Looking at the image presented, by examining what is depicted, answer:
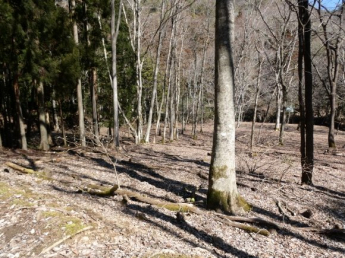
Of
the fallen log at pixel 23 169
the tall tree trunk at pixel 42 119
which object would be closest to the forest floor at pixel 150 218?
the fallen log at pixel 23 169

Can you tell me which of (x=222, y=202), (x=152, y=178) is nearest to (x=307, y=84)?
(x=222, y=202)

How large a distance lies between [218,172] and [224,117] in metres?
0.93

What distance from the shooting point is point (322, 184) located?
7.20 meters

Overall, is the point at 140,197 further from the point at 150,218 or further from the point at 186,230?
the point at 186,230

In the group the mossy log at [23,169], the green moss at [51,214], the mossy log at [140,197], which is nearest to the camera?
the green moss at [51,214]

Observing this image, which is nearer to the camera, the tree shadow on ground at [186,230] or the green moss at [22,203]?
the tree shadow on ground at [186,230]

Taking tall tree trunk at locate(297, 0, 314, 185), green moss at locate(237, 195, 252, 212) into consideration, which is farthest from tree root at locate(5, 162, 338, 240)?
tall tree trunk at locate(297, 0, 314, 185)

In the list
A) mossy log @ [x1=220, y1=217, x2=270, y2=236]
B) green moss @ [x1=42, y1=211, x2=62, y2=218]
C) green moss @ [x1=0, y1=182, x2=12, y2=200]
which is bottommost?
mossy log @ [x1=220, y1=217, x2=270, y2=236]

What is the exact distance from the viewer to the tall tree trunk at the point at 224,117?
4.24m

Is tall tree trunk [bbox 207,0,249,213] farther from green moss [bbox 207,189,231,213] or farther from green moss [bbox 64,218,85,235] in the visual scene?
green moss [bbox 64,218,85,235]

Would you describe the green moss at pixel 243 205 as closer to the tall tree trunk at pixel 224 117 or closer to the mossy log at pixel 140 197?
the tall tree trunk at pixel 224 117

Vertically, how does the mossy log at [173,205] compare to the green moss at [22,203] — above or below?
below

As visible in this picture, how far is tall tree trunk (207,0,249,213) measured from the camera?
424 cm

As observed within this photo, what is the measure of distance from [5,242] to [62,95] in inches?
385
